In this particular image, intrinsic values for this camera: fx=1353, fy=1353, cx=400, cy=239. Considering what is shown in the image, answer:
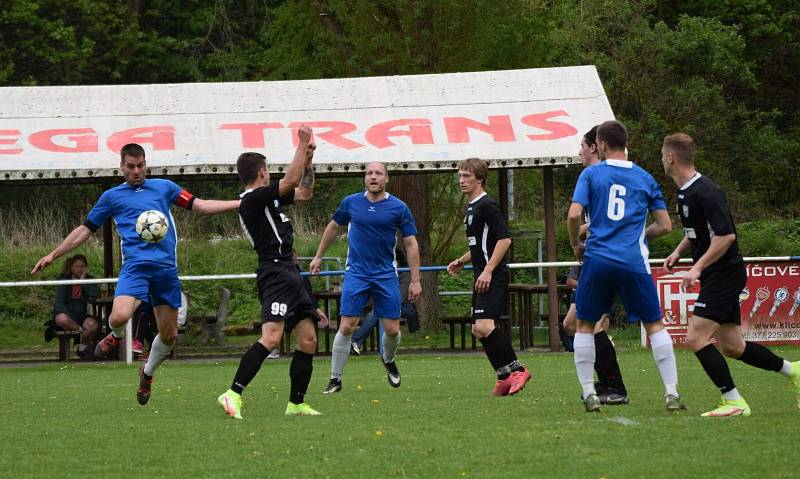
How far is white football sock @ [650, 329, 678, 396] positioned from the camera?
352 inches

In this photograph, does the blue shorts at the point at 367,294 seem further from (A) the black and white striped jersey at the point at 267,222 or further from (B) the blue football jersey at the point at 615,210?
(B) the blue football jersey at the point at 615,210

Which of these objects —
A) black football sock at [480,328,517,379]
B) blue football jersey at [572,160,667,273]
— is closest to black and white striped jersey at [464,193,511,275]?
A: black football sock at [480,328,517,379]

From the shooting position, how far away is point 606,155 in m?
9.03

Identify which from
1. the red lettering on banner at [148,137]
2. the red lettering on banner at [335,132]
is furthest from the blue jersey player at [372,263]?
the red lettering on banner at [148,137]

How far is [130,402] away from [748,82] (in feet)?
88.3

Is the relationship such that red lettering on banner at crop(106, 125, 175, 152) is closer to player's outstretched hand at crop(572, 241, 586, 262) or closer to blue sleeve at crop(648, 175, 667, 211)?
player's outstretched hand at crop(572, 241, 586, 262)

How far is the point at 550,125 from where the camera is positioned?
19.1 metres

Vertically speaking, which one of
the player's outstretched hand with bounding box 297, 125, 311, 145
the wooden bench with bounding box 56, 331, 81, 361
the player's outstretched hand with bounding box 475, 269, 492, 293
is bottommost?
the wooden bench with bounding box 56, 331, 81, 361

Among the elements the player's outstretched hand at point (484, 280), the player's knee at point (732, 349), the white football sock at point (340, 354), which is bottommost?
the white football sock at point (340, 354)

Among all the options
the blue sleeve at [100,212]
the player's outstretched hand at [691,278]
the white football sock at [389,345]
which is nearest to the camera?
the player's outstretched hand at [691,278]

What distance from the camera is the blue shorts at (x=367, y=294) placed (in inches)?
473

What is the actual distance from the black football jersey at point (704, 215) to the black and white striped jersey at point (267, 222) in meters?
2.70

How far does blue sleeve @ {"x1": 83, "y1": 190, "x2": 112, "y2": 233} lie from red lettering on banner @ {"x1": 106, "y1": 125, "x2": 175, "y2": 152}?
793 cm

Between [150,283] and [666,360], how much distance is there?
13.5 ft
